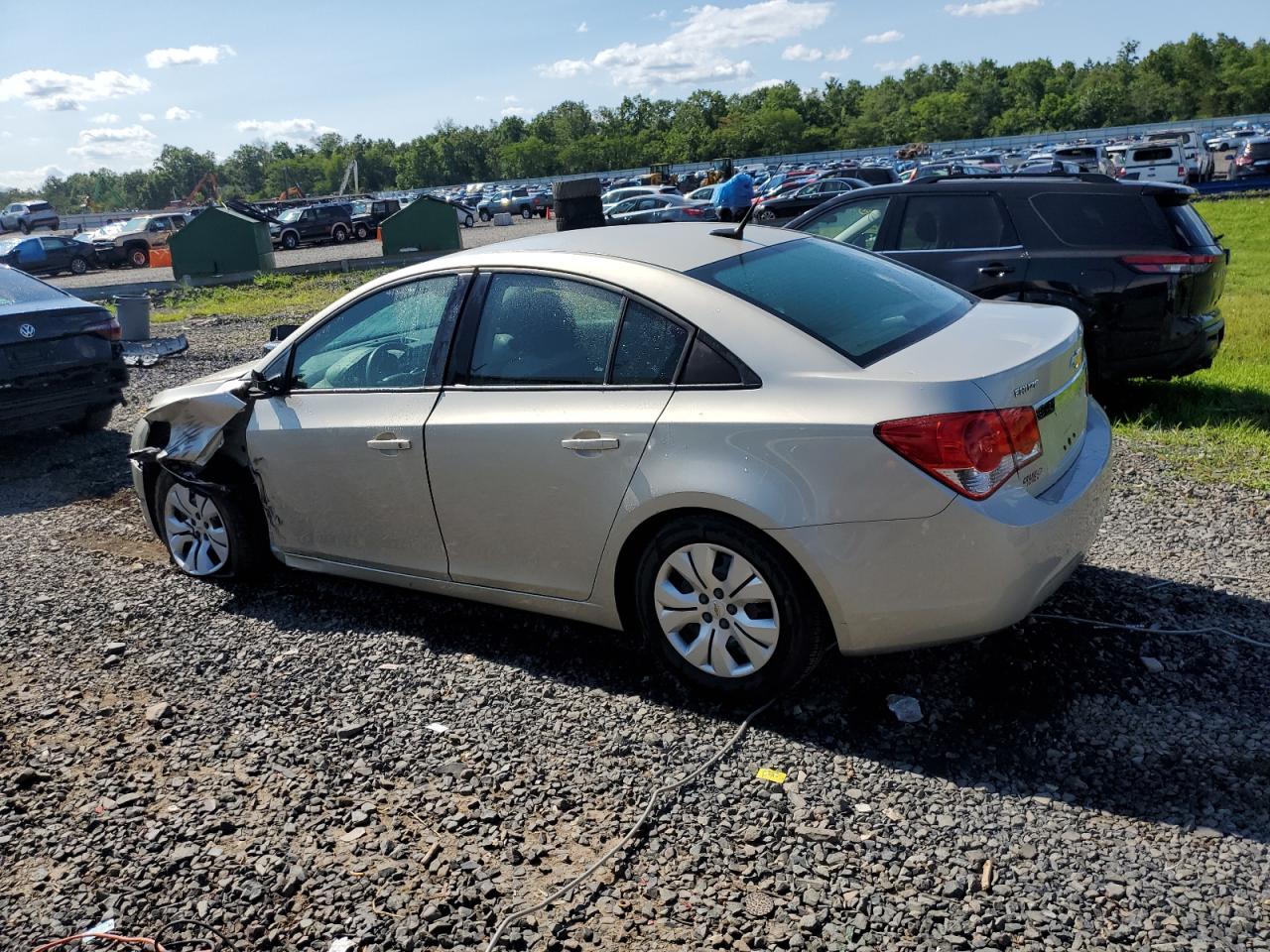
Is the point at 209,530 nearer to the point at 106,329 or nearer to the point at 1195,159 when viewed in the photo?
the point at 106,329

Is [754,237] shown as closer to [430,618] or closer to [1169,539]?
[430,618]

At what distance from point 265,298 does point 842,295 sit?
1924 centimetres

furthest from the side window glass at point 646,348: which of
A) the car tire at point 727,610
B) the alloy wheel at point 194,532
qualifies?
the alloy wheel at point 194,532

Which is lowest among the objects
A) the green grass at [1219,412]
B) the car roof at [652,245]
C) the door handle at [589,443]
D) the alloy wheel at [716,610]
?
the green grass at [1219,412]

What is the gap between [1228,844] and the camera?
2902mm

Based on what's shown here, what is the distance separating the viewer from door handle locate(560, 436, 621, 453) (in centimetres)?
379

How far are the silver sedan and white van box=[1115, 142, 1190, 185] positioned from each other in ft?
104

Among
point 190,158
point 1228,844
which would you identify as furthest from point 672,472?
point 190,158

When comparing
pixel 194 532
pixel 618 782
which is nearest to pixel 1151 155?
pixel 194 532

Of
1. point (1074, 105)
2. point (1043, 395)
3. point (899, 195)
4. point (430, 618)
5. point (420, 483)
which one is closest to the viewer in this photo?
point (1043, 395)

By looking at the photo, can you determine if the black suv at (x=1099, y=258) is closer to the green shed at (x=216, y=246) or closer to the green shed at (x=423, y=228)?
the green shed at (x=216, y=246)

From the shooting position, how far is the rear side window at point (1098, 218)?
23.7 ft

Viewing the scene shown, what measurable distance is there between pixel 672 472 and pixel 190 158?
189187 millimetres

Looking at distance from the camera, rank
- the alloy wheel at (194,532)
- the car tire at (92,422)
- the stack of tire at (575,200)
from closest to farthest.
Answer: the alloy wheel at (194,532)
the car tire at (92,422)
the stack of tire at (575,200)
